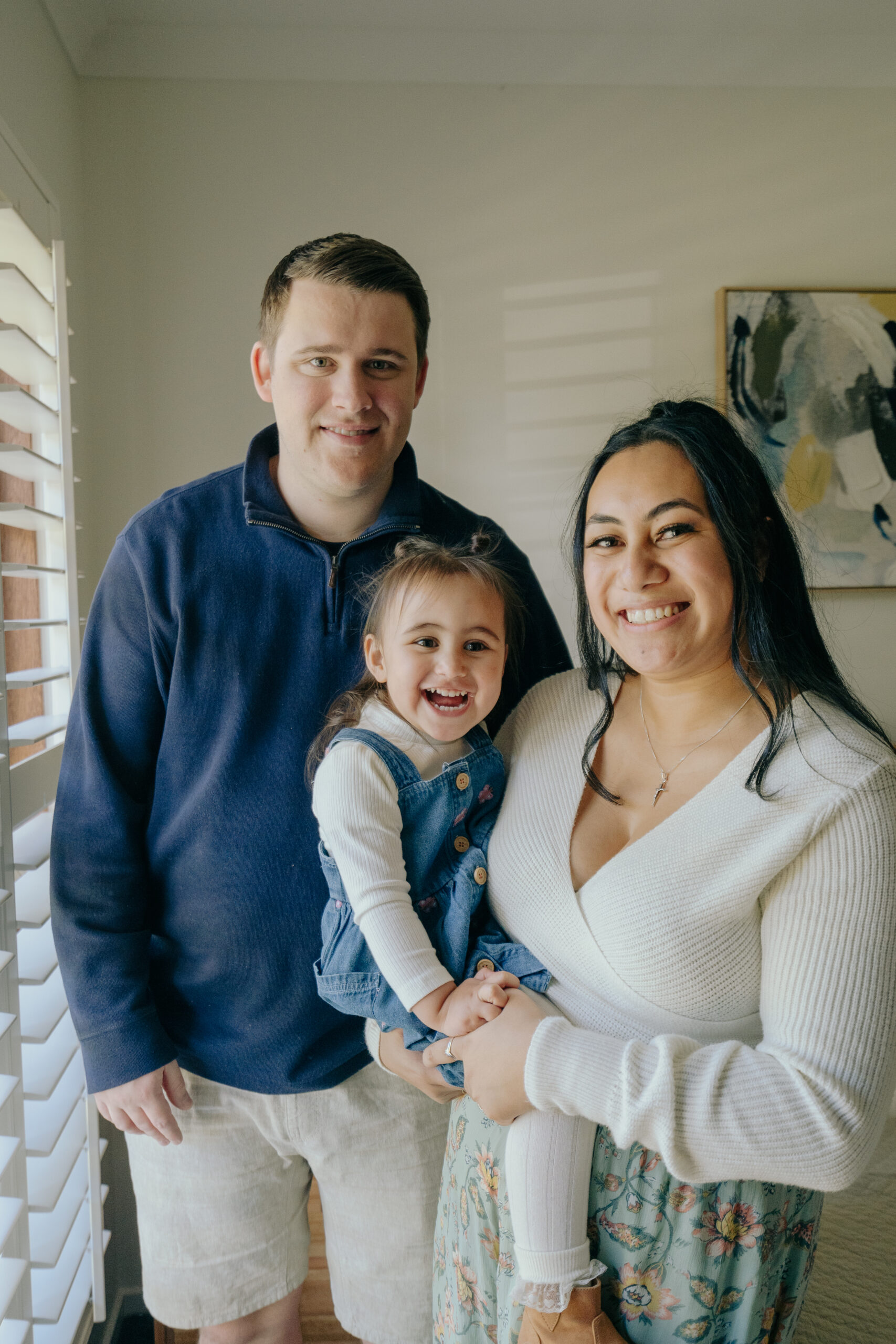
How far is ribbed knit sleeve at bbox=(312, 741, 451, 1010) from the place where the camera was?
113cm

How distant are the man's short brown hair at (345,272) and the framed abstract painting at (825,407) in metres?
1.48

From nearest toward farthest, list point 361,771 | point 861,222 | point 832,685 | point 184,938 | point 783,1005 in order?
point 783,1005, point 832,685, point 361,771, point 184,938, point 861,222

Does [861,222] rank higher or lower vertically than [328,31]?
lower

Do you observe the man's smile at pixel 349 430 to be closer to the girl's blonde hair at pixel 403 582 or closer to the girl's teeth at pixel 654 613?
the girl's blonde hair at pixel 403 582


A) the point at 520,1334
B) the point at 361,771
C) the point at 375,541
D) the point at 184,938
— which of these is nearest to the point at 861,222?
the point at 375,541

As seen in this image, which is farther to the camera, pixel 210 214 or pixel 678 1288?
pixel 210 214

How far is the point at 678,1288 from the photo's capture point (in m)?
0.98

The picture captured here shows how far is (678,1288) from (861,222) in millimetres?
2663

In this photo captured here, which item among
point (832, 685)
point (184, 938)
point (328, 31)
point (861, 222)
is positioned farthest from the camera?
point (861, 222)

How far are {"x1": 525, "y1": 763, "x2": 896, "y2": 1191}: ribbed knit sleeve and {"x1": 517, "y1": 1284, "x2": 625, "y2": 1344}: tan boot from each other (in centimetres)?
20

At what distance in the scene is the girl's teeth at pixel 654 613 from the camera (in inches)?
42.9

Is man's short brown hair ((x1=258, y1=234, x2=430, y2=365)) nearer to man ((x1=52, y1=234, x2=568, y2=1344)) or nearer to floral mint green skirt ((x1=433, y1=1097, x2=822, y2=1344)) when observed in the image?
man ((x1=52, y1=234, x2=568, y2=1344))

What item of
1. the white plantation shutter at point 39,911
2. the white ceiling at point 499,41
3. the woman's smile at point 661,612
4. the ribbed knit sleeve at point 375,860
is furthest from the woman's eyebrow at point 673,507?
the white ceiling at point 499,41

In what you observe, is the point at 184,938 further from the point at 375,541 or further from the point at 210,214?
the point at 210,214
